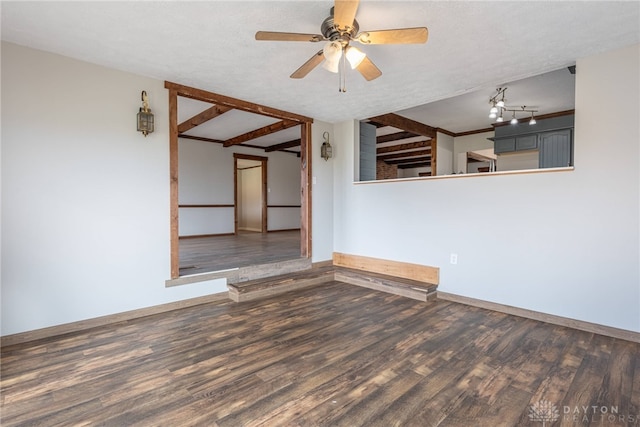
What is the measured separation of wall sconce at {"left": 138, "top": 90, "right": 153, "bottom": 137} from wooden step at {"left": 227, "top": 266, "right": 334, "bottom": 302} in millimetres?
1873

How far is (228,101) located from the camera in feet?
11.9

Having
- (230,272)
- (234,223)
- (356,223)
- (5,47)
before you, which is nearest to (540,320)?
(356,223)

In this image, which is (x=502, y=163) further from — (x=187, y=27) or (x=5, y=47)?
(x=5, y=47)

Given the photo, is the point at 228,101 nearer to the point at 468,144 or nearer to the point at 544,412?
the point at 544,412

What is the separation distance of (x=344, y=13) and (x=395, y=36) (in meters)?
0.35

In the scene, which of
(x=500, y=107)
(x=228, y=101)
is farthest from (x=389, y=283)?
(x=500, y=107)

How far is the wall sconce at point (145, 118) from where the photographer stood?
2.96 m

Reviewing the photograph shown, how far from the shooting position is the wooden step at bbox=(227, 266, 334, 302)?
3.54 meters

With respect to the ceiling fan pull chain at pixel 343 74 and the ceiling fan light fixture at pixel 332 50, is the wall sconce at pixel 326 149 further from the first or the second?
the ceiling fan light fixture at pixel 332 50

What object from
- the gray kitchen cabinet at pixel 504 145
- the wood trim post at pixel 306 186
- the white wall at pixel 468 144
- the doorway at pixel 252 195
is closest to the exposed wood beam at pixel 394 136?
the white wall at pixel 468 144

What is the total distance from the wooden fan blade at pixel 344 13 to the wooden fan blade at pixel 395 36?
12cm

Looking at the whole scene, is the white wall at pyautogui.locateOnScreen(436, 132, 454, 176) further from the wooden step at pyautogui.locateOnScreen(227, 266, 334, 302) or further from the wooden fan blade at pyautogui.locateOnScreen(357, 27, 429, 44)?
the wooden fan blade at pyautogui.locateOnScreen(357, 27, 429, 44)

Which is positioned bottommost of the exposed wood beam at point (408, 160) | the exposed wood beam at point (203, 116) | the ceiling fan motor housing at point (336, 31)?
the ceiling fan motor housing at point (336, 31)

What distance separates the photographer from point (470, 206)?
3.49 metres
